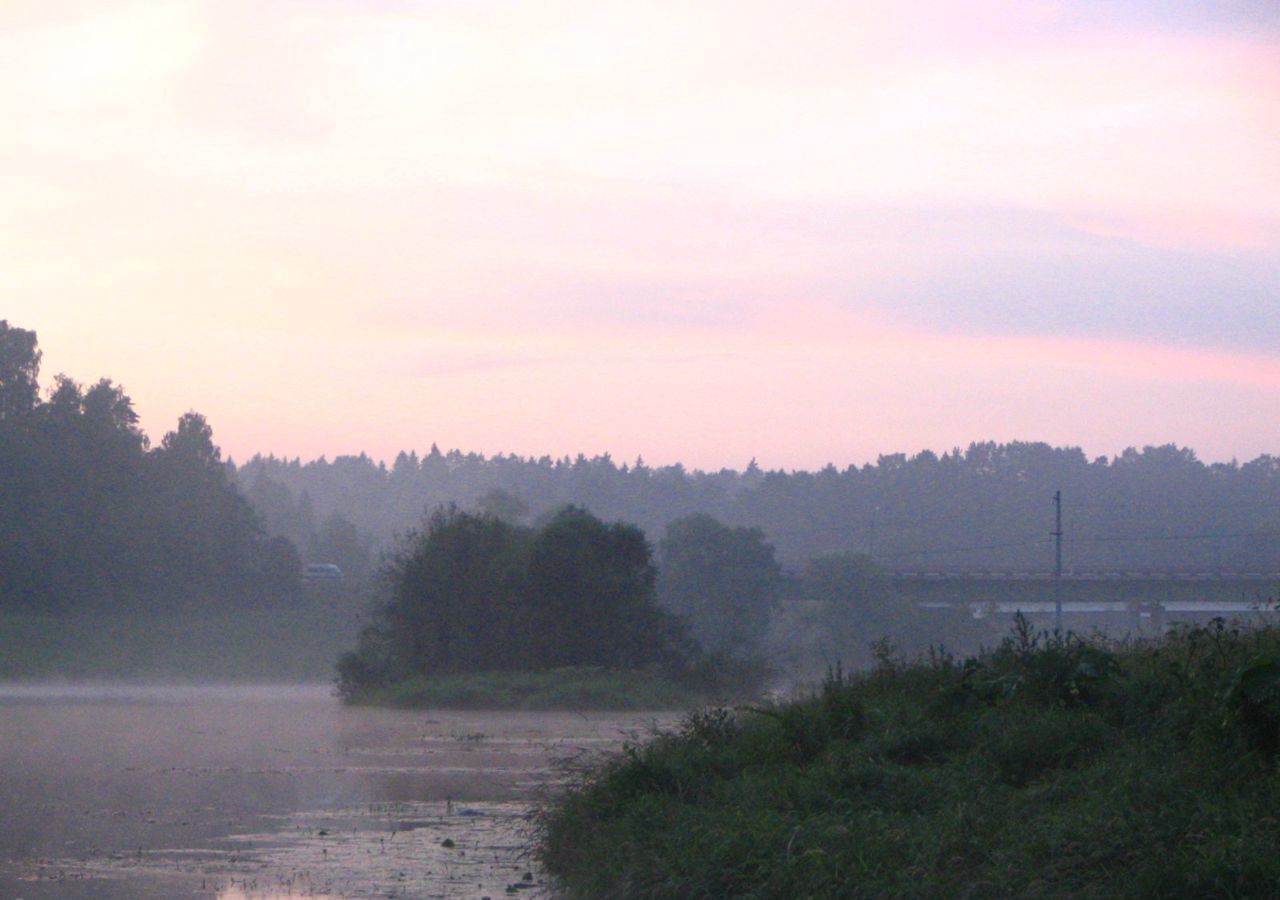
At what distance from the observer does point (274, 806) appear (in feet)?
58.9

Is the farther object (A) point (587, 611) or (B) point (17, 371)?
(B) point (17, 371)

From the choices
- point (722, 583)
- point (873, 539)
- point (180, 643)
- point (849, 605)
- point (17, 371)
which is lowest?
point (180, 643)

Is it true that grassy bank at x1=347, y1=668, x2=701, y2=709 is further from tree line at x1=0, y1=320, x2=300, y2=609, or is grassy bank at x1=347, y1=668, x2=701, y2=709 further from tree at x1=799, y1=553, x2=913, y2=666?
tree line at x1=0, y1=320, x2=300, y2=609

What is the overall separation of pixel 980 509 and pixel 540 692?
64.5 m

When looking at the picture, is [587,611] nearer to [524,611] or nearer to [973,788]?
[524,611]

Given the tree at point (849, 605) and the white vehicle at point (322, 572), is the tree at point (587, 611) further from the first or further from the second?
the white vehicle at point (322, 572)

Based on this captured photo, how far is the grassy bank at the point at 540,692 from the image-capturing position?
44875mm

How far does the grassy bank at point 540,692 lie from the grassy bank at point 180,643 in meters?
23.6

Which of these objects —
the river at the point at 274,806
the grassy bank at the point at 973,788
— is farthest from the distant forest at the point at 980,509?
the grassy bank at the point at 973,788

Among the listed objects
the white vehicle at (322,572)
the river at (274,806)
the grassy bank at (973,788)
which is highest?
the grassy bank at (973,788)

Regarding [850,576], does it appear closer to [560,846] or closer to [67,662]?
[67,662]

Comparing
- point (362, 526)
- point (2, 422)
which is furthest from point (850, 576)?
point (362, 526)

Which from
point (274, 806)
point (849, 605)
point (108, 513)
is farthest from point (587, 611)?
point (108, 513)

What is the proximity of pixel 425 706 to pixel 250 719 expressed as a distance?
9.33 meters
